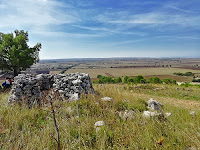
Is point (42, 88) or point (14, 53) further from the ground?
point (14, 53)

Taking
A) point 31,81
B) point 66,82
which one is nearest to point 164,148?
point 66,82

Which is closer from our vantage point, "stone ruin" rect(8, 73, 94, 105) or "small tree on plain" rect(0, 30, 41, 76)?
"stone ruin" rect(8, 73, 94, 105)

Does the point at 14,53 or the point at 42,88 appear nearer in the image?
the point at 42,88

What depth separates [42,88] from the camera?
30.8ft

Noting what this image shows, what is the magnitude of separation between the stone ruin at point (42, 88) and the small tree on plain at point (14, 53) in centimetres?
1165

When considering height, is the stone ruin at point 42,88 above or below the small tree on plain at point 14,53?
below

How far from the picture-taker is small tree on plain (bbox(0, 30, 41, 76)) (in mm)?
17828

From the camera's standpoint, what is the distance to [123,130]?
343 cm

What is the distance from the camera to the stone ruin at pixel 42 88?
740 cm

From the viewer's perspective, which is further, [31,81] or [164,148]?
[31,81]

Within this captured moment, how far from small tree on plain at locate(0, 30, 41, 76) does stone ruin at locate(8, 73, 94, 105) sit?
11654 millimetres

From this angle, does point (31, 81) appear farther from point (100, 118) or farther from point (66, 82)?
point (100, 118)

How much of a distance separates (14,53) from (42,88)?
1208 cm

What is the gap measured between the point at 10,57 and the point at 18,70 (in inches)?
117
